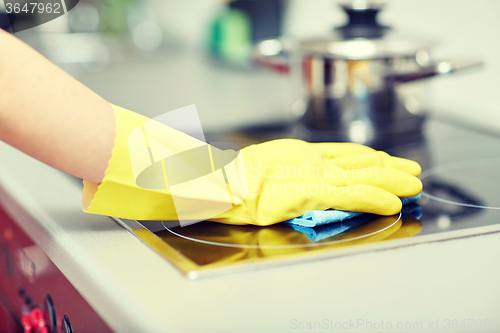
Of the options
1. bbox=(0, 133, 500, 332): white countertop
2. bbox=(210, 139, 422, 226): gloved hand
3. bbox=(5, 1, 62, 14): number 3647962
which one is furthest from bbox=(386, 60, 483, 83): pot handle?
bbox=(5, 1, 62, 14): number 3647962

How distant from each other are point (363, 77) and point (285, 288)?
50 cm

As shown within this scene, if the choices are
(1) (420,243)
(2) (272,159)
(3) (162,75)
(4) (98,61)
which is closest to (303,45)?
(2) (272,159)

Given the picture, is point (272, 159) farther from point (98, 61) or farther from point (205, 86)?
point (98, 61)

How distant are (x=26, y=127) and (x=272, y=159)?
25 centimetres

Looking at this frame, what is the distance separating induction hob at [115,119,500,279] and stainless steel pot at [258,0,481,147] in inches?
7.4

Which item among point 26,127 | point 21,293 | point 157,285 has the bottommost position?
point 21,293

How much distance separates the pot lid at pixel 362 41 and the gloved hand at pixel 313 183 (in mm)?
276

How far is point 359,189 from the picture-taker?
1.59ft

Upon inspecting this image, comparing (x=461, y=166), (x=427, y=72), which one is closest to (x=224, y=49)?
(x=427, y=72)

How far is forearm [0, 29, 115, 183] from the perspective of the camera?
16.6 inches

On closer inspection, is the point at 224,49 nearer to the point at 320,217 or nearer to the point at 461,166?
the point at 461,166

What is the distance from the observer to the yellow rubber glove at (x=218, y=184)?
1.51ft

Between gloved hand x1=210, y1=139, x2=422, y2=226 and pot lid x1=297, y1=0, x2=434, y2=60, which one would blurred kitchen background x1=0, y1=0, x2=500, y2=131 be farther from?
gloved hand x1=210, y1=139, x2=422, y2=226

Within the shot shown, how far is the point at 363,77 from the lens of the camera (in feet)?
2.54
